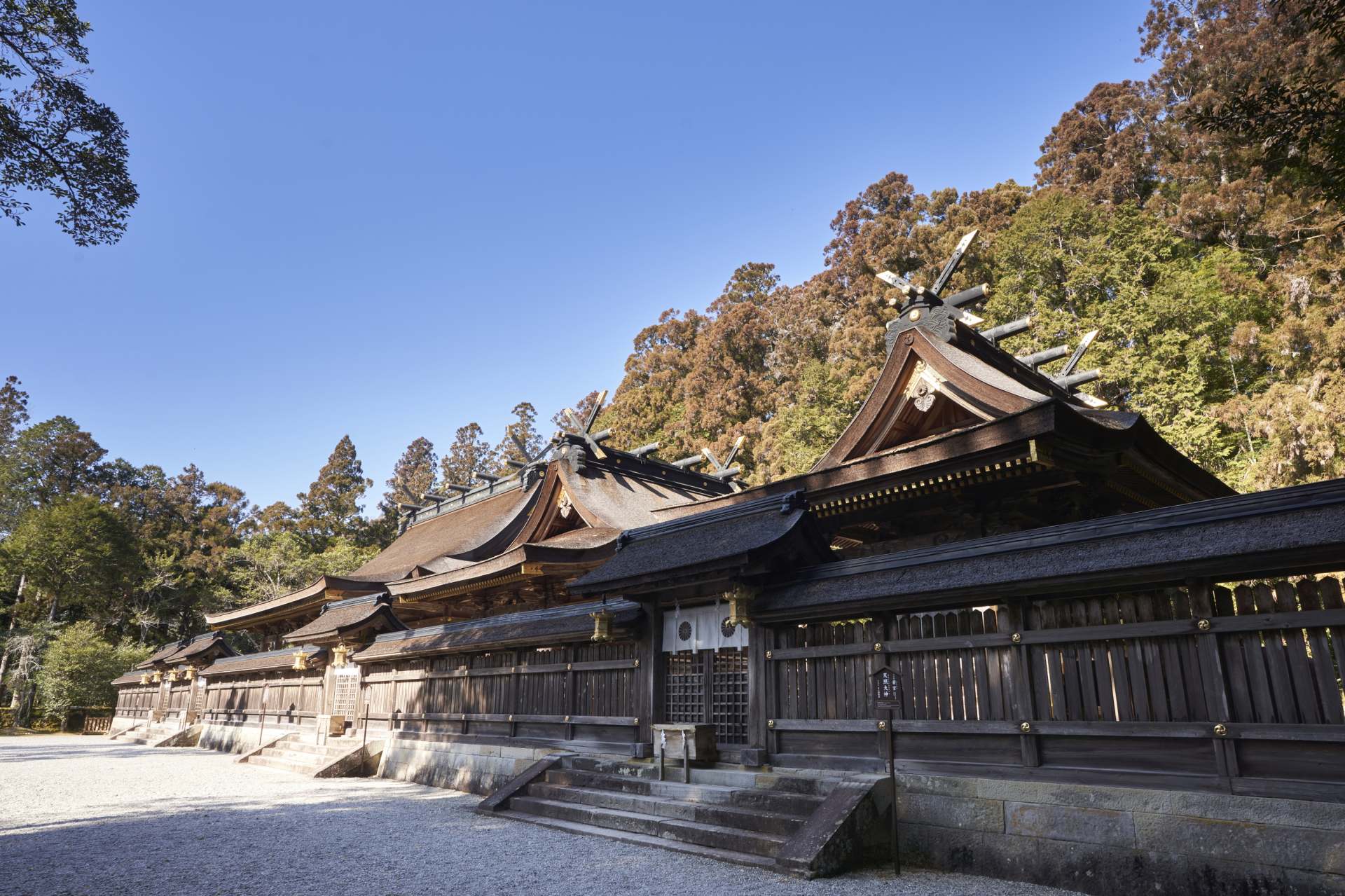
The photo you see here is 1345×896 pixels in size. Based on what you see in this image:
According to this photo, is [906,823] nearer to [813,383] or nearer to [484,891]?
[484,891]

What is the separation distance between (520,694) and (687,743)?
4.45 m

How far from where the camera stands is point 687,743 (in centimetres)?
885

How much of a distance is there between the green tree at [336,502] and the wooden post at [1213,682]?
47.5m

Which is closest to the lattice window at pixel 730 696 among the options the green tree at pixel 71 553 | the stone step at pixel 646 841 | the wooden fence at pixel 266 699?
the stone step at pixel 646 841

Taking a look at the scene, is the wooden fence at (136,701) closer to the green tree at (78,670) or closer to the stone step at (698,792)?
the green tree at (78,670)

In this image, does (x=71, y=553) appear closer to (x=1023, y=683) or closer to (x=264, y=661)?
(x=264, y=661)

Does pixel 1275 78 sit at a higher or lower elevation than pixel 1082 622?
higher

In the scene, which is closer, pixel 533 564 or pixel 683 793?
pixel 683 793

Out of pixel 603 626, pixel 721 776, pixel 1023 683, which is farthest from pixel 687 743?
pixel 1023 683

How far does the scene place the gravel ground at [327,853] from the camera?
6.10m

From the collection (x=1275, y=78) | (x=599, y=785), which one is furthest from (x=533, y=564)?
(x=1275, y=78)

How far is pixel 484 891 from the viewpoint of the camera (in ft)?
19.8

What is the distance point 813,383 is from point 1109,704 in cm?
2405

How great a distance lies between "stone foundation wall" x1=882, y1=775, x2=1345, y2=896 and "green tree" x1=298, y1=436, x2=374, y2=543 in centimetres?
4571
